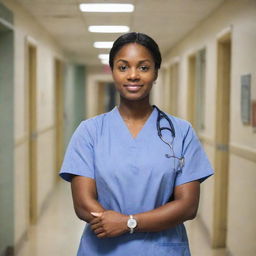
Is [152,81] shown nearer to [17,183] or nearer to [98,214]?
[98,214]

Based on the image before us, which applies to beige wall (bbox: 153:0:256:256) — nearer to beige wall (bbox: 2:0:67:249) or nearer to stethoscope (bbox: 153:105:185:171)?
stethoscope (bbox: 153:105:185:171)

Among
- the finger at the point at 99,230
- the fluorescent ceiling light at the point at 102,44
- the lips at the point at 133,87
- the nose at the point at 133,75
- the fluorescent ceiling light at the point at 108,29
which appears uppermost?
the fluorescent ceiling light at the point at 102,44

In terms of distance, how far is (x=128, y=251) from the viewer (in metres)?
1.36

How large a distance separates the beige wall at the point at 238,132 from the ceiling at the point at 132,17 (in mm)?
265

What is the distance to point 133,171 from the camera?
1313 mm

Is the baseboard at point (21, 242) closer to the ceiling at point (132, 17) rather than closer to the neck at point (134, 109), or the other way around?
the ceiling at point (132, 17)

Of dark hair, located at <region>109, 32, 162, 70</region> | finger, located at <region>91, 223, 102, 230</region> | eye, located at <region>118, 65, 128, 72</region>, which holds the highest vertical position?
dark hair, located at <region>109, 32, 162, 70</region>

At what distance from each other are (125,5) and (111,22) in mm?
922

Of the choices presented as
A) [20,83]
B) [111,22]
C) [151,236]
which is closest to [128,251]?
[151,236]

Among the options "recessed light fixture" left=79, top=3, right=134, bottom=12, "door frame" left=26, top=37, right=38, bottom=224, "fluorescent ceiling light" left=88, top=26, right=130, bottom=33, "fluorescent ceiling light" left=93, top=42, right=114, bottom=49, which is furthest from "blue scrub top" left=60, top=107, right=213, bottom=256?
"fluorescent ceiling light" left=93, top=42, right=114, bottom=49

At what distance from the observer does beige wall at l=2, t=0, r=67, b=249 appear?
12.0ft

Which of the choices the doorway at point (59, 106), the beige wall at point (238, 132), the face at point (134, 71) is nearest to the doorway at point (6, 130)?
the beige wall at point (238, 132)

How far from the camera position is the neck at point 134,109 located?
1404 millimetres

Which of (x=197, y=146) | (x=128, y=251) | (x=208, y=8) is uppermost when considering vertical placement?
(x=208, y=8)
